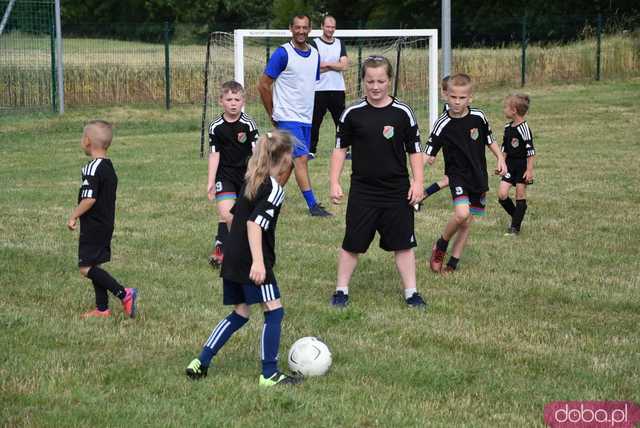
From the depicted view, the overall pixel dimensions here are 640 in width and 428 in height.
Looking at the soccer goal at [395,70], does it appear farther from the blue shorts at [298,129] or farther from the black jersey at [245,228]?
the black jersey at [245,228]

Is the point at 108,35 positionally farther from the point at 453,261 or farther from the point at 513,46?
the point at 453,261

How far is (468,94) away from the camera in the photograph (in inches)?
322

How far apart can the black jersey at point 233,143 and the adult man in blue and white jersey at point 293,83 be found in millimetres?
2113

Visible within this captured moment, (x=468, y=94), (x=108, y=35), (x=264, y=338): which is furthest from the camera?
(x=108, y=35)

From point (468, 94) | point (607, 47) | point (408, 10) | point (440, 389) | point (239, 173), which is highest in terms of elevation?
point (408, 10)

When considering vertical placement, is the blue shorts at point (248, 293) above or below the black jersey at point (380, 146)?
below

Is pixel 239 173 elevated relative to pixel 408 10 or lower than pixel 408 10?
lower

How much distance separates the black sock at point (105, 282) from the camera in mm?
6941

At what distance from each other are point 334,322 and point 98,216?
1.78 metres

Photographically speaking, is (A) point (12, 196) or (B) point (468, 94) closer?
(B) point (468, 94)

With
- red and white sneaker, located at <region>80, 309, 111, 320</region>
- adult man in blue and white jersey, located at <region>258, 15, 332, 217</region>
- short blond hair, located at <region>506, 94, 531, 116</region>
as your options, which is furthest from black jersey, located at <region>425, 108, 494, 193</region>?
red and white sneaker, located at <region>80, 309, 111, 320</region>

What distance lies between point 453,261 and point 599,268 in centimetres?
126

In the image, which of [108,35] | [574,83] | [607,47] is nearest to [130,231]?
[108,35]

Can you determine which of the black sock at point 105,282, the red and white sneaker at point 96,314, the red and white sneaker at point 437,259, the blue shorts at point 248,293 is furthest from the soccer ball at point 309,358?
the red and white sneaker at point 437,259
